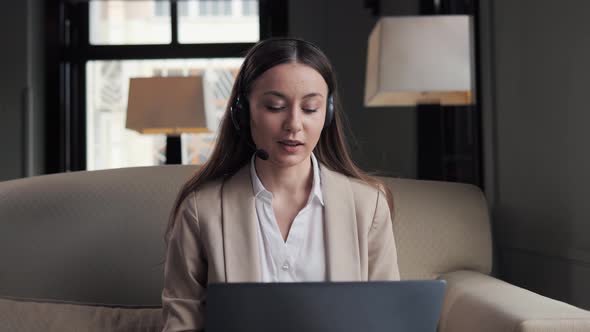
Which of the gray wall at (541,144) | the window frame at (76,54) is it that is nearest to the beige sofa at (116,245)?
the gray wall at (541,144)

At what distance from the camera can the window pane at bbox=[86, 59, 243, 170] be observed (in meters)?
4.92

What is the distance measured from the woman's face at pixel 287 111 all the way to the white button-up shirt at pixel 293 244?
99 millimetres

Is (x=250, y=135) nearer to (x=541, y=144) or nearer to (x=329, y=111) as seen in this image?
(x=329, y=111)

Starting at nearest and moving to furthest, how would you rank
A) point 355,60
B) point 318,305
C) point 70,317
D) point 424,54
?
point 318,305 < point 70,317 < point 424,54 < point 355,60

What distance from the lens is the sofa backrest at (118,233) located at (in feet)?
5.27

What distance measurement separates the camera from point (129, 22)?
503 cm

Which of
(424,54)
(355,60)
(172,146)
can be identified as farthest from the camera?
(355,60)

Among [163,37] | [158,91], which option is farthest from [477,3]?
[163,37]

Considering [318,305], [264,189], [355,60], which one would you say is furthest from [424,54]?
[355,60]

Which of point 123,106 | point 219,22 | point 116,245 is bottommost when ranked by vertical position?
point 116,245

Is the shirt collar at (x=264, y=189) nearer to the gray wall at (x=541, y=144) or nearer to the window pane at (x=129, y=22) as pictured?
the gray wall at (x=541, y=144)

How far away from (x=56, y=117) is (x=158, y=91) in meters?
2.09

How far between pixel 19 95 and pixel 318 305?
421 centimetres

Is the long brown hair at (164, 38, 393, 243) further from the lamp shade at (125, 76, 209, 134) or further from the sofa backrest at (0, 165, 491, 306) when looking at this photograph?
the lamp shade at (125, 76, 209, 134)
